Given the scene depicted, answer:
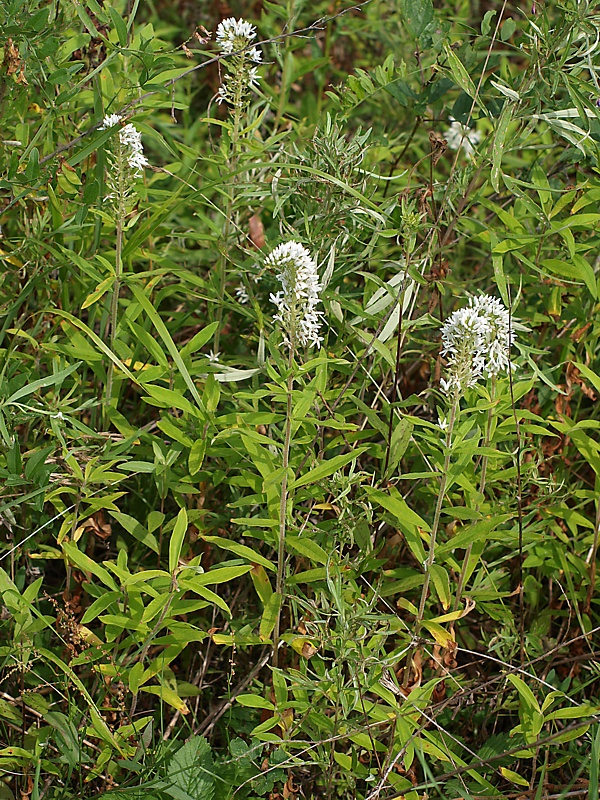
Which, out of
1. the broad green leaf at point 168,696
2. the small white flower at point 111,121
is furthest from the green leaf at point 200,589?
the small white flower at point 111,121

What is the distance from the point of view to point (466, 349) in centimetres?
150

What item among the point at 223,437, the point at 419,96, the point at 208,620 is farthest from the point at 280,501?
the point at 419,96

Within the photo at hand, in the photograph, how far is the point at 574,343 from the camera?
212cm

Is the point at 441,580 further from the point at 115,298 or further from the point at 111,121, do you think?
the point at 111,121

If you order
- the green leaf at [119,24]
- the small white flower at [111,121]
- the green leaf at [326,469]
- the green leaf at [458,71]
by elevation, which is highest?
the green leaf at [119,24]

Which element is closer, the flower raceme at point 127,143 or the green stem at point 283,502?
the green stem at point 283,502

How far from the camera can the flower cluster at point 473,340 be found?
1493mm

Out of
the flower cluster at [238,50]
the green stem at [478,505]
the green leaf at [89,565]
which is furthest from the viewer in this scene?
the flower cluster at [238,50]

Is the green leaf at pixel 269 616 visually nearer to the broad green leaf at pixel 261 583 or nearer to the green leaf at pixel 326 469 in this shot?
the broad green leaf at pixel 261 583

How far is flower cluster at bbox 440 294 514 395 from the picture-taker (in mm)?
1493

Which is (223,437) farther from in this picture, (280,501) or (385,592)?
(385,592)

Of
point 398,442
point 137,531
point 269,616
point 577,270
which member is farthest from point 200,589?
point 577,270

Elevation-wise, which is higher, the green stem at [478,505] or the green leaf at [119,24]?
the green leaf at [119,24]

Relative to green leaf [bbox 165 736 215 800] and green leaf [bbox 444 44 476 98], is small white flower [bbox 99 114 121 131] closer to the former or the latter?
green leaf [bbox 444 44 476 98]
